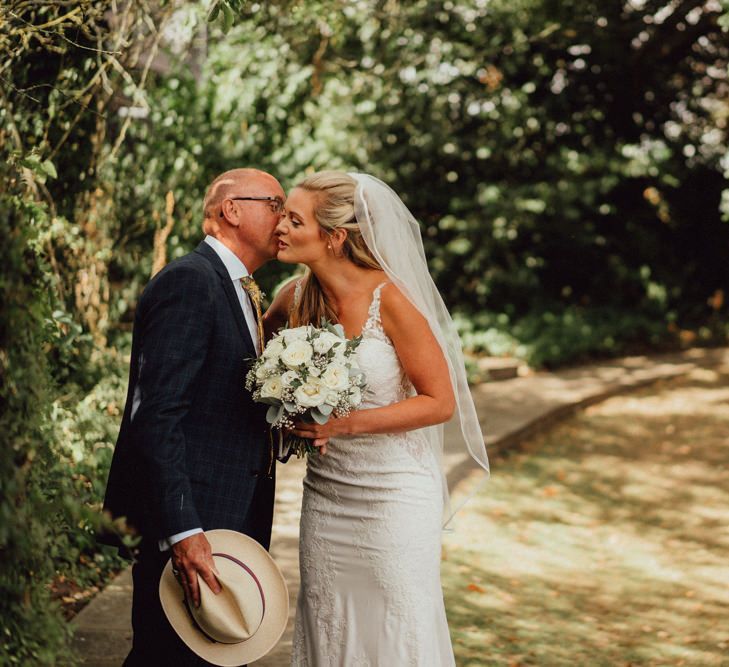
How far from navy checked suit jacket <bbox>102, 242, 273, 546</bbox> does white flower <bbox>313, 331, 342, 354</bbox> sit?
24cm

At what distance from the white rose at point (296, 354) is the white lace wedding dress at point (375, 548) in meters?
0.43

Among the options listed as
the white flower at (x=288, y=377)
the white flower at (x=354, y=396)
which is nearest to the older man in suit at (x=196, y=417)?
the white flower at (x=288, y=377)

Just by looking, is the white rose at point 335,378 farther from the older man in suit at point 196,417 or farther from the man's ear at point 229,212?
the man's ear at point 229,212

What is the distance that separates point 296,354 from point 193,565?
Answer: 707 millimetres

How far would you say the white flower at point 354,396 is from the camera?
122 inches

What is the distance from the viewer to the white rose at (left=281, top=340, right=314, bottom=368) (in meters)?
2.98

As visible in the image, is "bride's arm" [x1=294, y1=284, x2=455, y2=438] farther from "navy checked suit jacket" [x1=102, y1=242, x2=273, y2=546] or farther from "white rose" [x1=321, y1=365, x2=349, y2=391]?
"navy checked suit jacket" [x1=102, y1=242, x2=273, y2=546]

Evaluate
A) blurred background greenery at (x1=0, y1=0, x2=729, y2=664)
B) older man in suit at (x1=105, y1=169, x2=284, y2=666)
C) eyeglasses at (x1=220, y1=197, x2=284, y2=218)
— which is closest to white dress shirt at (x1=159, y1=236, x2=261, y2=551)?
older man in suit at (x1=105, y1=169, x2=284, y2=666)

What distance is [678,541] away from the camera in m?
7.04

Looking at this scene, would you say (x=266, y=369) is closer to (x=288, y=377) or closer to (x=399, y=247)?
(x=288, y=377)

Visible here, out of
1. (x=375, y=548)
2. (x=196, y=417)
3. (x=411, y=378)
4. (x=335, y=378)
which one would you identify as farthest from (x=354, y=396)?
(x=375, y=548)

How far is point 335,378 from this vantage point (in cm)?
303

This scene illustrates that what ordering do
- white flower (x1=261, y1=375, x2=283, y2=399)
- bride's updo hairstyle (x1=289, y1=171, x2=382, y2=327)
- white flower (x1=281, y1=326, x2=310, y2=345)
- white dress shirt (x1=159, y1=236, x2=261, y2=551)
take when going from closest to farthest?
white flower (x1=261, y1=375, x2=283, y2=399) → white flower (x1=281, y1=326, x2=310, y2=345) → white dress shirt (x1=159, y1=236, x2=261, y2=551) → bride's updo hairstyle (x1=289, y1=171, x2=382, y2=327)

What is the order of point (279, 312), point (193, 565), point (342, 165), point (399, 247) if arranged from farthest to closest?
point (342, 165), point (279, 312), point (399, 247), point (193, 565)
